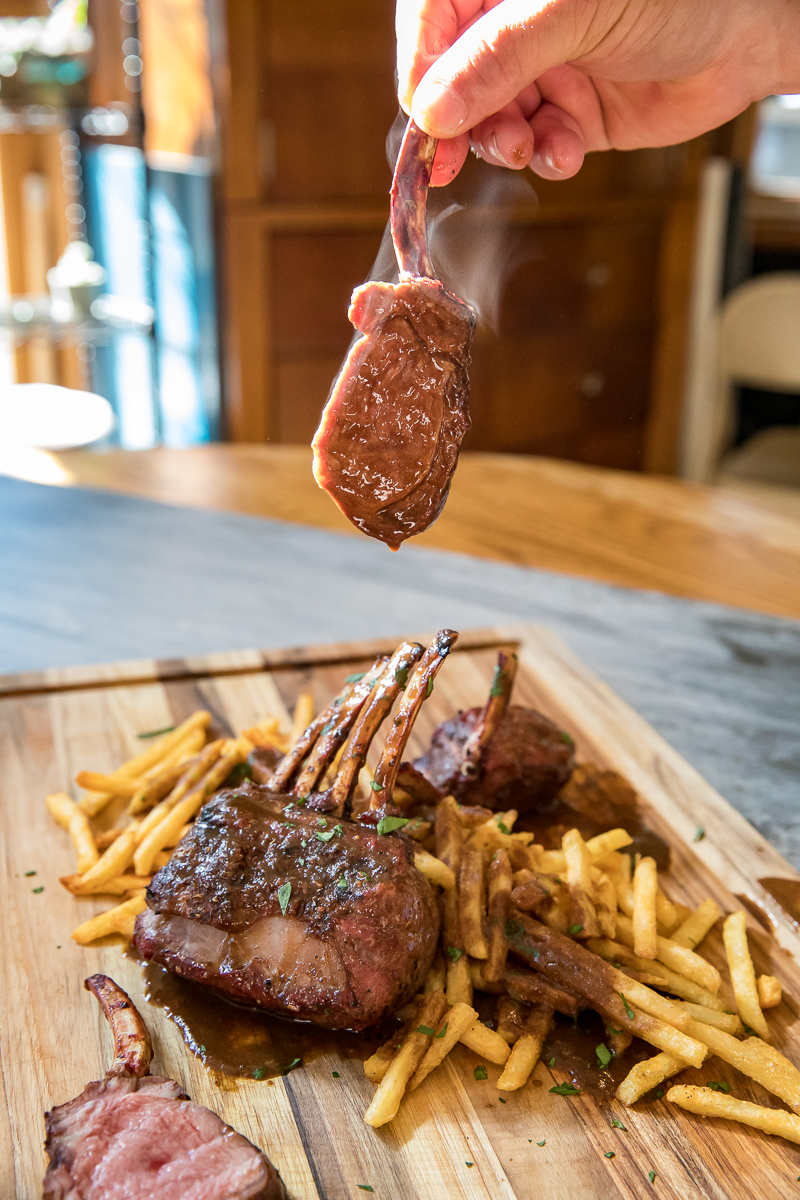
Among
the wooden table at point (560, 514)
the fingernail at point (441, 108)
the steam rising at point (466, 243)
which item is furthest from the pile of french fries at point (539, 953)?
the wooden table at point (560, 514)

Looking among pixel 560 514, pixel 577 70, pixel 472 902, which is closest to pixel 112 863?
pixel 472 902

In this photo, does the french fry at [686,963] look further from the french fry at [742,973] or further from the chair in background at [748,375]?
the chair in background at [748,375]

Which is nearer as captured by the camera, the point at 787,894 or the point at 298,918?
the point at 298,918

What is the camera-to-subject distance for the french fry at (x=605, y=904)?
2.05 meters

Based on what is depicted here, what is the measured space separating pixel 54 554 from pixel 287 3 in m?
4.01

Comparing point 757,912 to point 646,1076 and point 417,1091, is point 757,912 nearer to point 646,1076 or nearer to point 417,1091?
point 646,1076

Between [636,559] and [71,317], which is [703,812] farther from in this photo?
[71,317]

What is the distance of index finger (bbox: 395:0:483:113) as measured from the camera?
207 centimetres

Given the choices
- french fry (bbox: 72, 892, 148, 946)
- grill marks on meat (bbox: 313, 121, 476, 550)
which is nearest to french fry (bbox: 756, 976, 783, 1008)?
grill marks on meat (bbox: 313, 121, 476, 550)

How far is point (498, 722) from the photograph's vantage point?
2.45 metres

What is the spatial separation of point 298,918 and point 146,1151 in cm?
44

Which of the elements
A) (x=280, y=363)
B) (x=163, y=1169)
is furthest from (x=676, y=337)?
(x=163, y=1169)

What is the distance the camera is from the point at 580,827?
8.33 ft

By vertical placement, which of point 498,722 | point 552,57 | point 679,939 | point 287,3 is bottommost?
point 679,939
